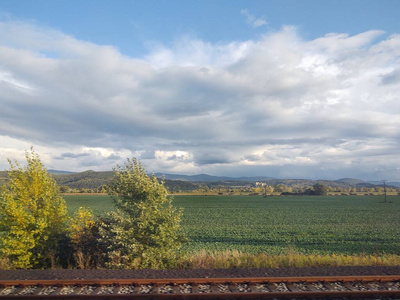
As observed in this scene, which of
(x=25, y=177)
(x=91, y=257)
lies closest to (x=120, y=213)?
(x=91, y=257)

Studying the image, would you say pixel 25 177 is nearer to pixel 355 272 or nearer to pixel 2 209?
pixel 2 209

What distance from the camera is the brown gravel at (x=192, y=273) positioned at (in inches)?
444

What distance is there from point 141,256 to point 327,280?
811 centimetres

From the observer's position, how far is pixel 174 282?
10.2 metres

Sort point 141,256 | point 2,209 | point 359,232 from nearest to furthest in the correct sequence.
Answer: point 141,256 → point 2,209 → point 359,232

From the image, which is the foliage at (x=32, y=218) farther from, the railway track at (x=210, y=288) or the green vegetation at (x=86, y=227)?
the railway track at (x=210, y=288)

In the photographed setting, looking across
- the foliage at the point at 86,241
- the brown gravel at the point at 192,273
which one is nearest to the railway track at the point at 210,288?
the brown gravel at the point at 192,273

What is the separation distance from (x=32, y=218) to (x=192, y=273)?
29.2ft

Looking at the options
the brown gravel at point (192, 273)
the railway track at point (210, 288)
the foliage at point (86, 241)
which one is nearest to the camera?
the railway track at point (210, 288)

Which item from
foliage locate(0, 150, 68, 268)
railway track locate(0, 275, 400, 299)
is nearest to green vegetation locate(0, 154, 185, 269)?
foliage locate(0, 150, 68, 268)

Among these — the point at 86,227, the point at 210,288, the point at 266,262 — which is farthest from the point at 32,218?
the point at 266,262

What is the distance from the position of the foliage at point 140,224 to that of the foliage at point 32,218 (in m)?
3.00

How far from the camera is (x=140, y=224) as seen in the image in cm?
1483

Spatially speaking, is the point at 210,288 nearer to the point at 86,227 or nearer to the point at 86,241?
the point at 86,241
